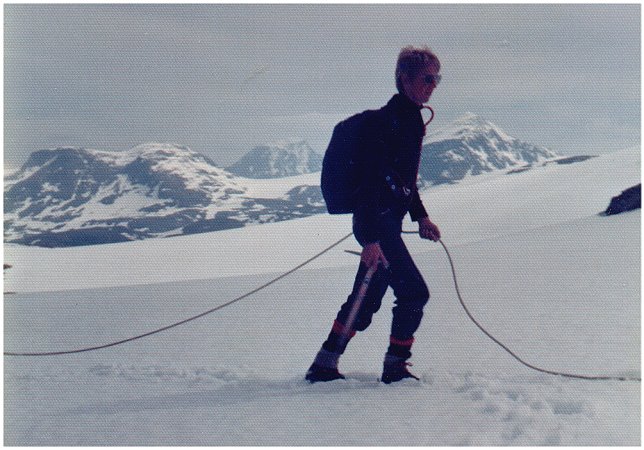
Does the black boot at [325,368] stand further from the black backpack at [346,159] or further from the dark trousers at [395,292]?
the black backpack at [346,159]

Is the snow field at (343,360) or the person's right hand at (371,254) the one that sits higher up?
the person's right hand at (371,254)

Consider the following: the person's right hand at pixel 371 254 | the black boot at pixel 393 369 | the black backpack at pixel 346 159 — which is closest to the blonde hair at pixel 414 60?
the black backpack at pixel 346 159

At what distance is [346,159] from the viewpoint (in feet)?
11.0

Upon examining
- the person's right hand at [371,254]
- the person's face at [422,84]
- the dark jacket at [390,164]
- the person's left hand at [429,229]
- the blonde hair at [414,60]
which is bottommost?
the person's right hand at [371,254]

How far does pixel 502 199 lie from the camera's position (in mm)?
20859

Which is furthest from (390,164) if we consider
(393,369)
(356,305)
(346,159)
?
(393,369)

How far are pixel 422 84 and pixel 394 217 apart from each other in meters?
0.84

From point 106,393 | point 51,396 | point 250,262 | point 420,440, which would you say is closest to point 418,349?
point 420,440

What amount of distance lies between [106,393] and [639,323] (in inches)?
168

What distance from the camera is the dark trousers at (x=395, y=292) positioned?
3.46 metres

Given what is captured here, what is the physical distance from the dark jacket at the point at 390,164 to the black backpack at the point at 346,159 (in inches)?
0.7

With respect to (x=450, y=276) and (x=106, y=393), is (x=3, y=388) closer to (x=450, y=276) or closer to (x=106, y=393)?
(x=106, y=393)

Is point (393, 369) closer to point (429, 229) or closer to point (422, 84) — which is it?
point (429, 229)

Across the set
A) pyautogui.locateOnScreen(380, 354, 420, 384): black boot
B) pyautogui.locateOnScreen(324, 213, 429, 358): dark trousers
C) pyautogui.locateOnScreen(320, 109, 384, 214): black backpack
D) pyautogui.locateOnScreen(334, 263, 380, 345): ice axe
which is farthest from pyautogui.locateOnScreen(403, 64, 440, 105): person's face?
pyautogui.locateOnScreen(380, 354, 420, 384): black boot
